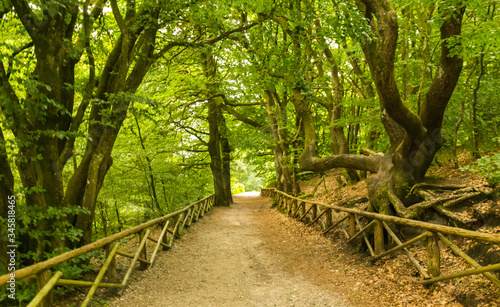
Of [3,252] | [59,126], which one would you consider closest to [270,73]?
[59,126]

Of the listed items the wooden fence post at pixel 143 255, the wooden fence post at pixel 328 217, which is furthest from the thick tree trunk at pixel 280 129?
the wooden fence post at pixel 143 255

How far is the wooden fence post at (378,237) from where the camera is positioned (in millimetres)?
6243

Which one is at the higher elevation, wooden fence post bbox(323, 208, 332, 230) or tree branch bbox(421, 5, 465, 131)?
tree branch bbox(421, 5, 465, 131)

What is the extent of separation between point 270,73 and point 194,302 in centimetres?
673

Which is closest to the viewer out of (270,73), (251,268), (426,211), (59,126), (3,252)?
(3,252)

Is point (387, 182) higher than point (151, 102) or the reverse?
the reverse

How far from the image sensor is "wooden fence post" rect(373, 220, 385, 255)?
20.5ft

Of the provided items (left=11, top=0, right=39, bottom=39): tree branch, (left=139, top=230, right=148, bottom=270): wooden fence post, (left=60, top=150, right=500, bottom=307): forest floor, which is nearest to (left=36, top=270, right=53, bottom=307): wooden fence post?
(left=60, top=150, right=500, bottom=307): forest floor

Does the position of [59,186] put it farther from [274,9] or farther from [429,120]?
[429,120]

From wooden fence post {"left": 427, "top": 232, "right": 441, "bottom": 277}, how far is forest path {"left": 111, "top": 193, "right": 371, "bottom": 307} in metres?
1.15

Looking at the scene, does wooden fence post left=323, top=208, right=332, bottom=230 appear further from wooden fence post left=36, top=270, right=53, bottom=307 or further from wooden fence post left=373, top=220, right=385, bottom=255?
wooden fence post left=36, top=270, right=53, bottom=307

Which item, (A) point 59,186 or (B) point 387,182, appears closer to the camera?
(A) point 59,186

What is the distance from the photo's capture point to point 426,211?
6.43 meters

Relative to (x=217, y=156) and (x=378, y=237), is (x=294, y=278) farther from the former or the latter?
(x=217, y=156)
